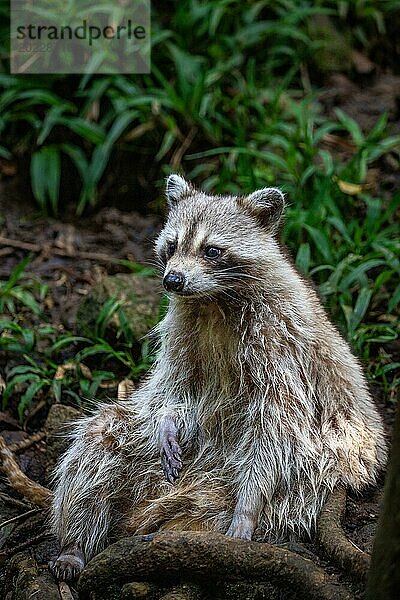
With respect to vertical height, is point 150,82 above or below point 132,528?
above

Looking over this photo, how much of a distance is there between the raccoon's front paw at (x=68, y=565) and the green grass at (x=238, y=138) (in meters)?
1.62

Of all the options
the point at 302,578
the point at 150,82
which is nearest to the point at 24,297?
the point at 150,82

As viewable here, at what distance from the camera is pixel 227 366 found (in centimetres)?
436

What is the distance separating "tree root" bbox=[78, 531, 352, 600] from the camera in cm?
369

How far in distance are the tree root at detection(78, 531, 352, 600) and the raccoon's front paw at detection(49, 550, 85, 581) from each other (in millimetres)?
229

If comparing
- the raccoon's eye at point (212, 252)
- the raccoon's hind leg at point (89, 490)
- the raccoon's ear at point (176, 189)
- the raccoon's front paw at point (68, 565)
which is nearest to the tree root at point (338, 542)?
the raccoon's hind leg at point (89, 490)

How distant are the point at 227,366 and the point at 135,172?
386 centimetres

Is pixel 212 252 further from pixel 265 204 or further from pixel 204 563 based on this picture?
pixel 204 563

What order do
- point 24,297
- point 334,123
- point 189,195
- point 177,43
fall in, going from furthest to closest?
point 177,43 < point 334,123 < point 24,297 < point 189,195

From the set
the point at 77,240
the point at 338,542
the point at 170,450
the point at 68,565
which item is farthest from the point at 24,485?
the point at 77,240

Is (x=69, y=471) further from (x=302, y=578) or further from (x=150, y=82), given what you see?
(x=150, y=82)

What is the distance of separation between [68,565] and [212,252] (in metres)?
1.60

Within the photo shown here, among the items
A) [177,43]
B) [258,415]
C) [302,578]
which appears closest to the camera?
[302,578]

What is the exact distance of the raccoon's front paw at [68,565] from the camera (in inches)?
165
